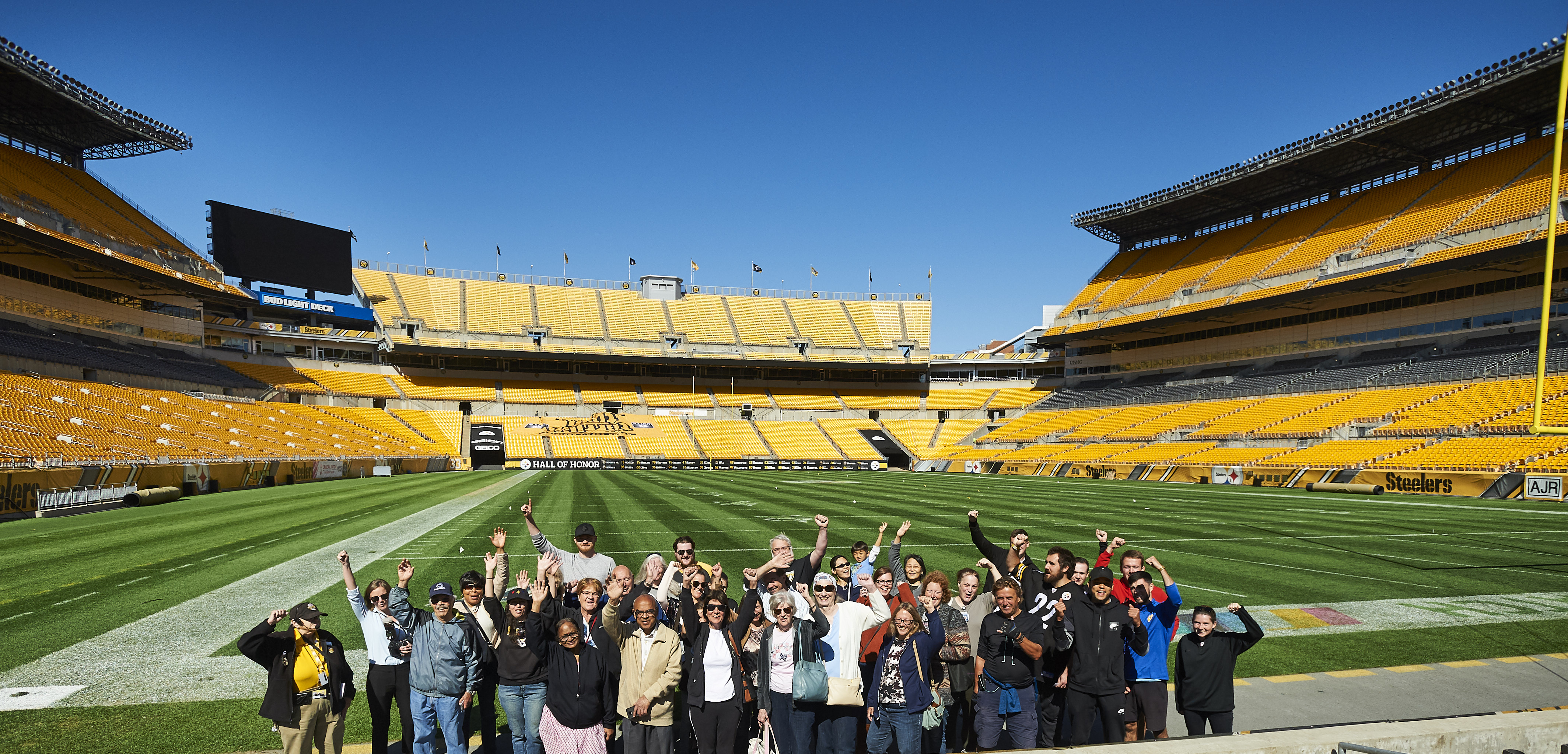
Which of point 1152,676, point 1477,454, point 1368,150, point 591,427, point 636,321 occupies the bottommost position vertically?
point 1477,454

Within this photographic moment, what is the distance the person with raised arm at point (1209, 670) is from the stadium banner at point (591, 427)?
5662cm

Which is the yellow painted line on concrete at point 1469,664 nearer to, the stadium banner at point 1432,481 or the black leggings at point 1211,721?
the black leggings at point 1211,721

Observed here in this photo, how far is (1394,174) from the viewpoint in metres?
49.9

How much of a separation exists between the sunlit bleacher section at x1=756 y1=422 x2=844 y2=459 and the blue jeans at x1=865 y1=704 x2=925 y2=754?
5395cm

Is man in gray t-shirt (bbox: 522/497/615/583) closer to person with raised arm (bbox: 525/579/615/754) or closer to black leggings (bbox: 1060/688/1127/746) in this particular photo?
person with raised arm (bbox: 525/579/615/754)

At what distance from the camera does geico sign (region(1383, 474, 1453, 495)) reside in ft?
93.2

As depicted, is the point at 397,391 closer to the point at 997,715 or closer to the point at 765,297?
the point at 765,297

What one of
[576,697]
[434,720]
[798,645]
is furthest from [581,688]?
[798,645]

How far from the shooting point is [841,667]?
5.71 meters

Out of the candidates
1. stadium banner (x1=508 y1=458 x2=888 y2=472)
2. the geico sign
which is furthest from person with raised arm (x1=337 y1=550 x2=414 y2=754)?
stadium banner (x1=508 y1=458 x2=888 y2=472)

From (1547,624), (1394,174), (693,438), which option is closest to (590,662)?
(1547,624)

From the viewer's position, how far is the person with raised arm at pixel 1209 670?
19.9 ft

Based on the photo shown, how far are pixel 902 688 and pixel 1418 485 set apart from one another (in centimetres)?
3379

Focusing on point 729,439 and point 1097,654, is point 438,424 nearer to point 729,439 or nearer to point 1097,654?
point 729,439
